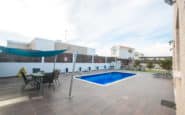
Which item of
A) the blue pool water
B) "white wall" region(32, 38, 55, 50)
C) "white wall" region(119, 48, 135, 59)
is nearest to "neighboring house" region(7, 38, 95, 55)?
"white wall" region(32, 38, 55, 50)

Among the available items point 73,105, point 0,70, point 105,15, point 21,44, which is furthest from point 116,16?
point 21,44

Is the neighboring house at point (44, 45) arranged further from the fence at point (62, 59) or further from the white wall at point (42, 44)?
the fence at point (62, 59)

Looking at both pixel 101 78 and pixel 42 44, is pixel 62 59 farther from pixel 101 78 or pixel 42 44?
pixel 42 44

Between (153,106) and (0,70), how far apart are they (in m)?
9.67

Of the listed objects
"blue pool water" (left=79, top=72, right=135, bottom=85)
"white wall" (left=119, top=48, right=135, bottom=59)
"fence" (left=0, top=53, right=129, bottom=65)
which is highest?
"white wall" (left=119, top=48, right=135, bottom=59)

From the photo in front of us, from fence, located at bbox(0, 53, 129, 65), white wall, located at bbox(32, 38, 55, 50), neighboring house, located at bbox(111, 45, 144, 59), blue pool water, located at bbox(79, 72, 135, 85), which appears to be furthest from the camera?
neighboring house, located at bbox(111, 45, 144, 59)

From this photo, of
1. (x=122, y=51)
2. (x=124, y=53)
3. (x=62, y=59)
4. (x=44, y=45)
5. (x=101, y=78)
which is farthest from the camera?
(x=124, y=53)

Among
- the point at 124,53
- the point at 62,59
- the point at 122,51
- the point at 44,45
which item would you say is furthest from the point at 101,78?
the point at 124,53

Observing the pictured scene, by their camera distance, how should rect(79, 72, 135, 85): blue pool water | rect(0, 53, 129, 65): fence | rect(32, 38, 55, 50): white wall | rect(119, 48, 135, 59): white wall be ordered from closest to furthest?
1. rect(0, 53, 129, 65): fence
2. rect(79, 72, 135, 85): blue pool water
3. rect(32, 38, 55, 50): white wall
4. rect(119, 48, 135, 59): white wall

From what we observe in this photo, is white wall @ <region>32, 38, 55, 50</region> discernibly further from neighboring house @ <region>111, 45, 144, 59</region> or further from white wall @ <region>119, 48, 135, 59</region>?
white wall @ <region>119, 48, 135, 59</region>

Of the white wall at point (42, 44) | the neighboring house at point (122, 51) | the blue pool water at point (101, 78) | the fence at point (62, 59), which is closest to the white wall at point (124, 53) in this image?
the neighboring house at point (122, 51)

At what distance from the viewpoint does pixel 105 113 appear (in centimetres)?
293

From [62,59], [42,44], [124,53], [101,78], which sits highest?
[42,44]

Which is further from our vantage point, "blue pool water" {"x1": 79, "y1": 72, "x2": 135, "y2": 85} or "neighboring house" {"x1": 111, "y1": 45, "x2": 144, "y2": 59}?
"neighboring house" {"x1": 111, "y1": 45, "x2": 144, "y2": 59}
